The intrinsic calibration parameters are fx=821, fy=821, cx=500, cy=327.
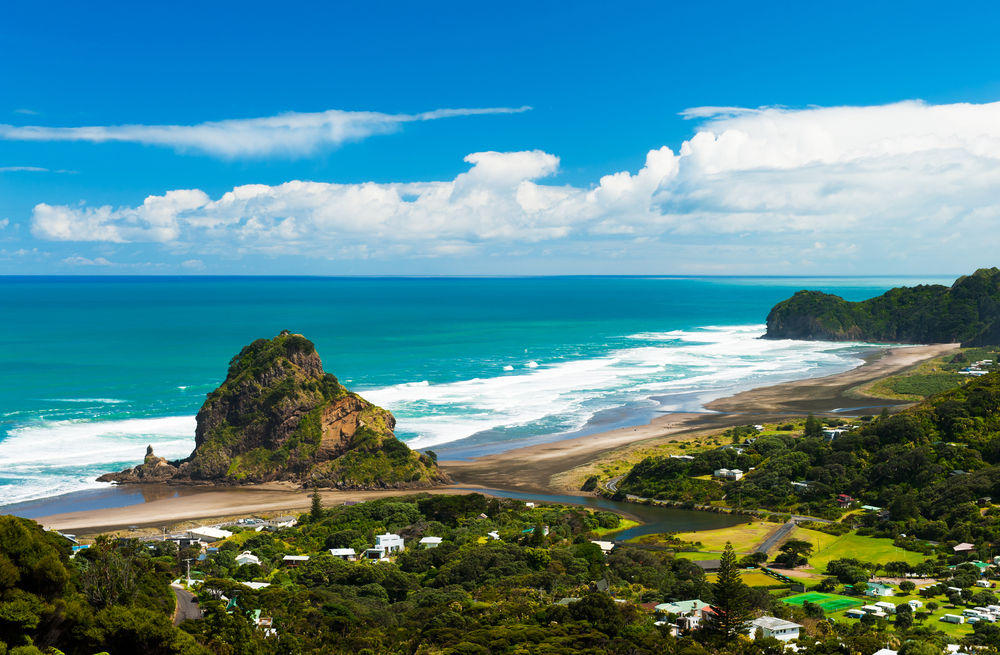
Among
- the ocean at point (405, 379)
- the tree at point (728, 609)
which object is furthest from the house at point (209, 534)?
the tree at point (728, 609)

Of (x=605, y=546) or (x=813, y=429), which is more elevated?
(x=813, y=429)

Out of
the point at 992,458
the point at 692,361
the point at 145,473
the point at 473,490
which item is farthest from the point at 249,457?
the point at 692,361

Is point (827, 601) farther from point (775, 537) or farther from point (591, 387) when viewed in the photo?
point (591, 387)

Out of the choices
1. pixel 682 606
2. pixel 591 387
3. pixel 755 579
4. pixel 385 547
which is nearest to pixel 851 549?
pixel 755 579

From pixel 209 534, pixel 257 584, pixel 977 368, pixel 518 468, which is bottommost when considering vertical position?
pixel 518 468

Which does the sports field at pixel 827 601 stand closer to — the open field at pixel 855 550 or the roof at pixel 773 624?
the roof at pixel 773 624

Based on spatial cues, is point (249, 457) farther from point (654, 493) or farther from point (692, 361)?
point (692, 361)
